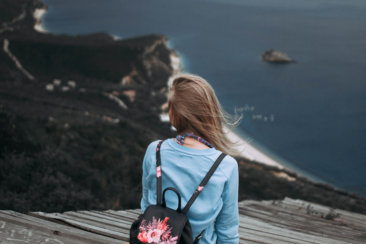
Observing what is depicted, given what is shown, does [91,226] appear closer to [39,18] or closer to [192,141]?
[192,141]

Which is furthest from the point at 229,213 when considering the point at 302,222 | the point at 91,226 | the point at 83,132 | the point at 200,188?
the point at 83,132

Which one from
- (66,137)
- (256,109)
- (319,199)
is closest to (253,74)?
(256,109)

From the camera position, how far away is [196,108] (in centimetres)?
169

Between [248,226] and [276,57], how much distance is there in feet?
165

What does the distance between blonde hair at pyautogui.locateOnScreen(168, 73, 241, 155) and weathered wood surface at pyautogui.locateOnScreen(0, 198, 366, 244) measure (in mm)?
1164

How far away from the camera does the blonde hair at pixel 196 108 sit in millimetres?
1685

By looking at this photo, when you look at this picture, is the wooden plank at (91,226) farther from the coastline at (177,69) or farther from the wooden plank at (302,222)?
the coastline at (177,69)

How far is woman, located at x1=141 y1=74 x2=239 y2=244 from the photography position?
5.43ft

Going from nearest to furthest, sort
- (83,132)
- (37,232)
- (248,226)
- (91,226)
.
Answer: (37,232)
(91,226)
(248,226)
(83,132)

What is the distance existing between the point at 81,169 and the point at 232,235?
19.7 feet

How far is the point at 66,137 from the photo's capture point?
9805mm

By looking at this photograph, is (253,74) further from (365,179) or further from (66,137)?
(66,137)

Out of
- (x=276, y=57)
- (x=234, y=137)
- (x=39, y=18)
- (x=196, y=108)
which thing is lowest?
(x=234, y=137)

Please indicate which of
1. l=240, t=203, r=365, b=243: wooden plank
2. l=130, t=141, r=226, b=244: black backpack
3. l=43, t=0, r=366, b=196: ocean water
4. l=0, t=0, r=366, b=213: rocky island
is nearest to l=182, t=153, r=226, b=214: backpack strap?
l=130, t=141, r=226, b=244: black backpack
